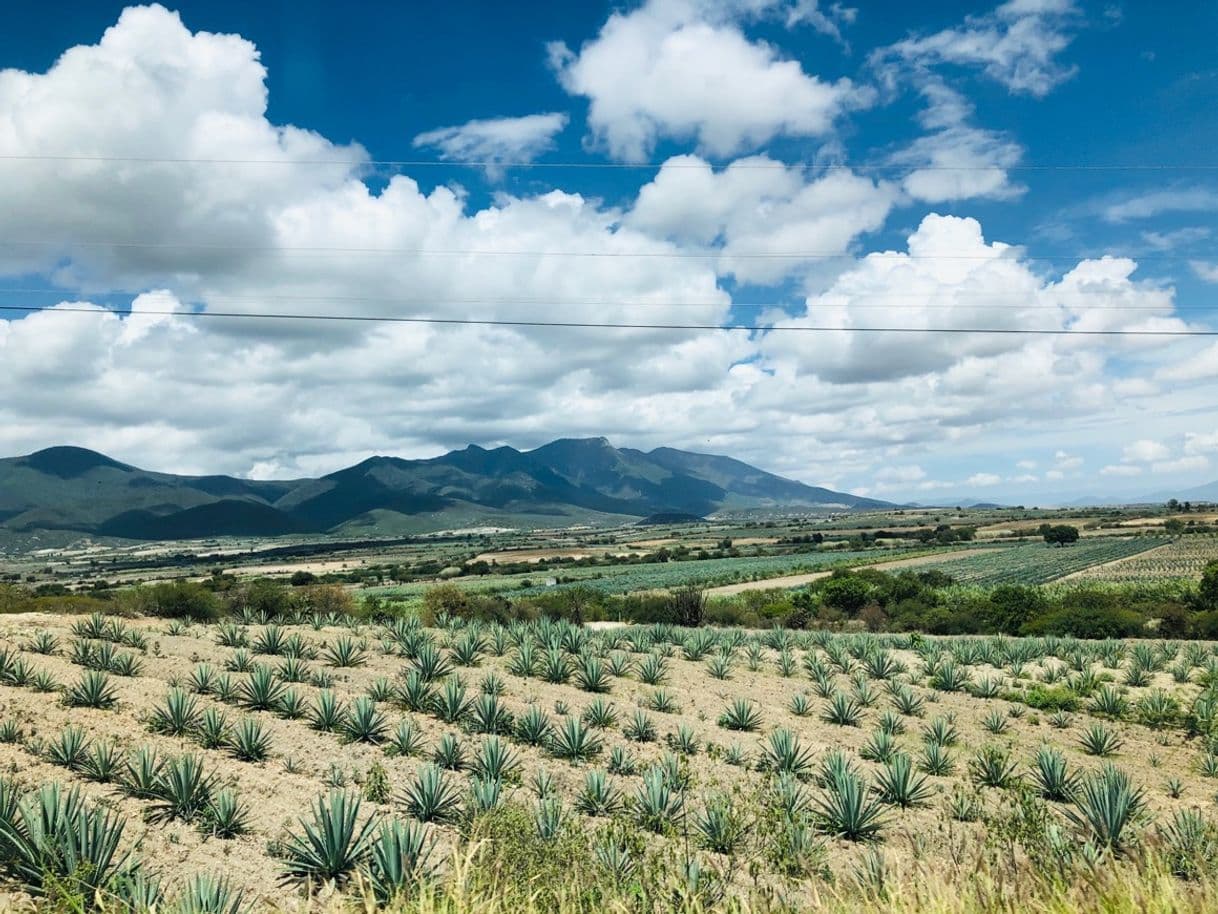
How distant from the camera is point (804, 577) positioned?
84750 millimetres

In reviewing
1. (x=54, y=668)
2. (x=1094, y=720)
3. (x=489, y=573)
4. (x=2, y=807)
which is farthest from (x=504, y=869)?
(x=489, y=573)

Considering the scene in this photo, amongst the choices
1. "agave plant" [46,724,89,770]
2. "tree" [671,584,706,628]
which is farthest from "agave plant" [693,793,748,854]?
"tree" [671,584,706,628]

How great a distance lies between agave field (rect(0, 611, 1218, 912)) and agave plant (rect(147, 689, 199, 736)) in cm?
4

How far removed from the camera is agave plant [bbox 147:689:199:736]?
378 inches

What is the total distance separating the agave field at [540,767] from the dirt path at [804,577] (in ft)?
170

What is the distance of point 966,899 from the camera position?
4242mm

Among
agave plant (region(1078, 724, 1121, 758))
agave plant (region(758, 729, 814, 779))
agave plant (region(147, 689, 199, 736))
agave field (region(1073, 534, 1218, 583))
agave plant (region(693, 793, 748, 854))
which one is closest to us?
agave plant (region(693, 793, 748, 854))

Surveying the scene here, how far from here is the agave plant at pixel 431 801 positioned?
26.5 ft

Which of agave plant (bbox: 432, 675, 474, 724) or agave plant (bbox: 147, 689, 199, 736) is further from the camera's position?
agave plant (bbox: 432, 675, 474, 724)

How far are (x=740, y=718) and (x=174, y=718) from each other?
8.59m

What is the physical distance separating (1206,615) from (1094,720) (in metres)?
30.7

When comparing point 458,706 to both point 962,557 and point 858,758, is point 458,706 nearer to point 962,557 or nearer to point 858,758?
point 858,758

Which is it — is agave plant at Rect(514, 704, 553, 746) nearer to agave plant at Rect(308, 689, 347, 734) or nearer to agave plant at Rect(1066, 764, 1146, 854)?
agave plant at Rect(308, 689, 347, 734)

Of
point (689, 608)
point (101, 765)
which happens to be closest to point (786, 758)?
point (101, 765)
